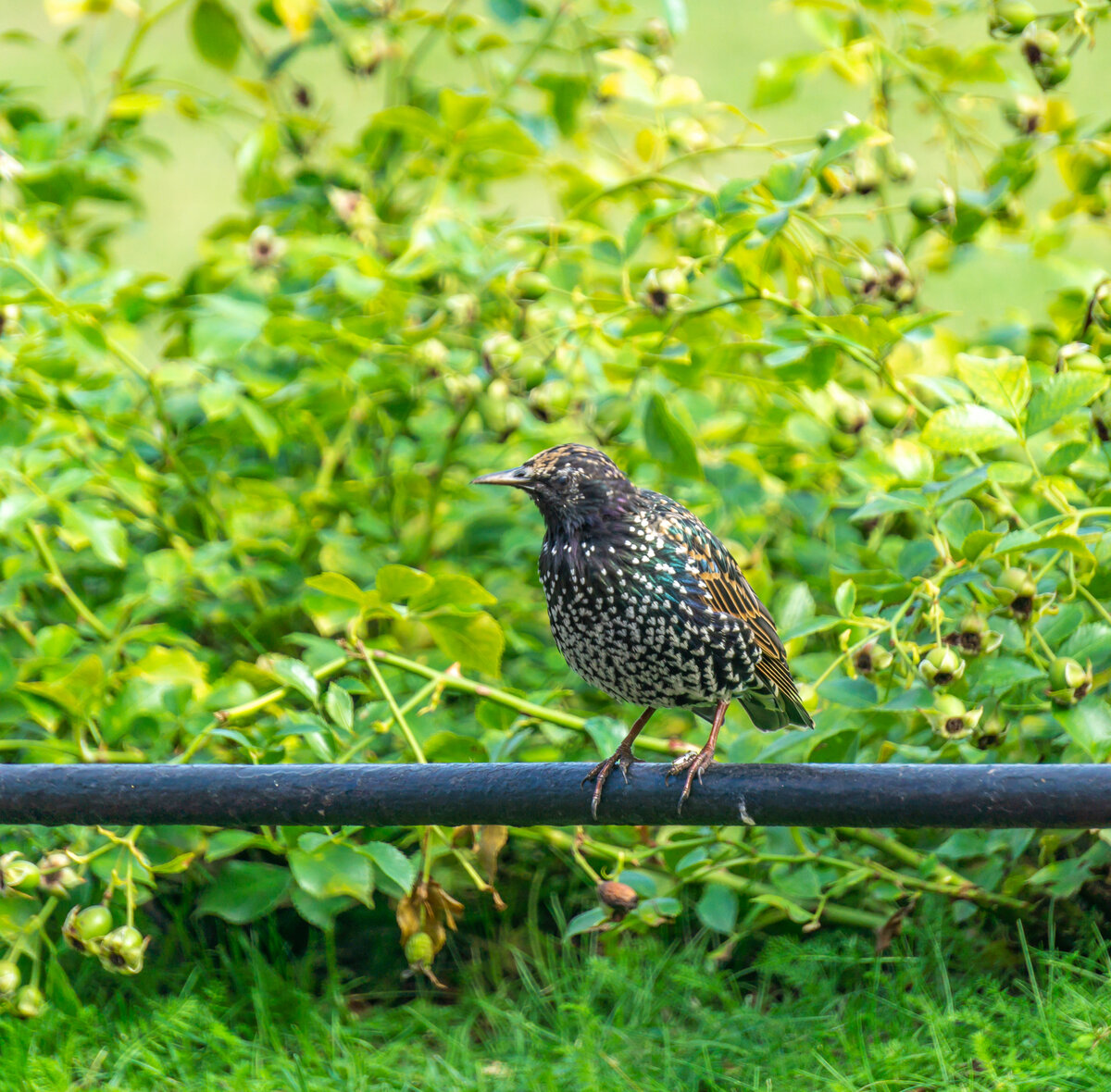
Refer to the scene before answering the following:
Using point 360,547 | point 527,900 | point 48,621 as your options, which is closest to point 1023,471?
point 527,900

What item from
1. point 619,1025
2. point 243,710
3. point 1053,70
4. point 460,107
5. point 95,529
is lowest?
point 619,1025

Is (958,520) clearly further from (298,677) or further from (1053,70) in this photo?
(298,677)

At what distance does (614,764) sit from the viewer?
230 cm

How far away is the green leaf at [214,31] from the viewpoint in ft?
12.6

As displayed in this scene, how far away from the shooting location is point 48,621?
3449 mm

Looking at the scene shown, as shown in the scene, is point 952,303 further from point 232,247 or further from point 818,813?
point 818,813

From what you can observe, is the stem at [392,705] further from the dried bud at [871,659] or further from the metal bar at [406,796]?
the dried bud at [871,659]

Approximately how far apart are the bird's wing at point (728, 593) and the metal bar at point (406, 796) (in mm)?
572

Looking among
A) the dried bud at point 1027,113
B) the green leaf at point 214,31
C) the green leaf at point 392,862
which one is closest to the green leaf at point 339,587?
the green leaf at point 392,862

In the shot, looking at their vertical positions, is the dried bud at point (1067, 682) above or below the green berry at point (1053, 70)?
below

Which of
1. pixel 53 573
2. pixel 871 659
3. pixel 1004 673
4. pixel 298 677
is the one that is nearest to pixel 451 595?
pixel 298 677

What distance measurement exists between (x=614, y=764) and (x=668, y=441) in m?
0.79

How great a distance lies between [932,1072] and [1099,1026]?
0.97 feet

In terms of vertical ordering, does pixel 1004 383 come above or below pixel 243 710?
above
